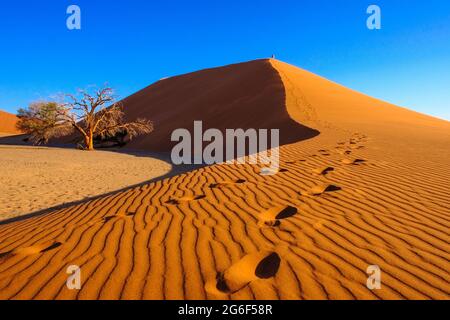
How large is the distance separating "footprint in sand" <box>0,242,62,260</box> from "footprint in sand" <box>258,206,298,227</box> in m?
2.37

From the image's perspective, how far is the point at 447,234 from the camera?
320 cm

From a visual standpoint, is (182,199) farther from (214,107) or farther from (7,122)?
(7,122)

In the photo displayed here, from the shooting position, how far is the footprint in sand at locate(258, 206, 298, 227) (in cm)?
371

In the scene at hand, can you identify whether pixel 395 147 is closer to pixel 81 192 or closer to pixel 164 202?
pixel 164 202

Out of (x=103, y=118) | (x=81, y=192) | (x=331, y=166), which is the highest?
(x=103, y=118)

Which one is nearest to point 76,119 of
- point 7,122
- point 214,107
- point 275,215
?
point 214,107

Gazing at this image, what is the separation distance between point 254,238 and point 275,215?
0.88 meters

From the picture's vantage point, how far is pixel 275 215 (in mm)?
4023

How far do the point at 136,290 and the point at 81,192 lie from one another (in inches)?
255

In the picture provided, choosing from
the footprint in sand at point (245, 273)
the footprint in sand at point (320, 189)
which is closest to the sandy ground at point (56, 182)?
the footprint in sand at point (245, 273)

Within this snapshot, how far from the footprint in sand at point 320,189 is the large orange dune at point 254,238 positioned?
0.02 m

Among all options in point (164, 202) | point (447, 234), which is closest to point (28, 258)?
point (164, 202)

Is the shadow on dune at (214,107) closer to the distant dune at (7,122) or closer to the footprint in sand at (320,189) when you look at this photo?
the footprint in sand at (320,189)

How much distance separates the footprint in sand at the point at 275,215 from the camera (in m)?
3.71
